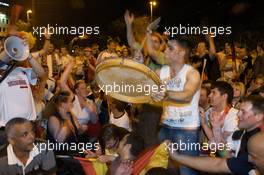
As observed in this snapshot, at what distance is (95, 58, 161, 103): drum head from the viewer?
123 inches

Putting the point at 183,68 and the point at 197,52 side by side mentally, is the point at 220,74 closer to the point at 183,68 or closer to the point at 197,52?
the point at 197,52

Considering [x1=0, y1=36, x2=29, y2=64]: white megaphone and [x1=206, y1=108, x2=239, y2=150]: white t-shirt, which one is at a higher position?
[x1=0, y1=36, x2=29, y2=64]: white megaphone

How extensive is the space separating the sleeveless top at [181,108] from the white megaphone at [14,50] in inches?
39.4

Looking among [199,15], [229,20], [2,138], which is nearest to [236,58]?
[229,20]

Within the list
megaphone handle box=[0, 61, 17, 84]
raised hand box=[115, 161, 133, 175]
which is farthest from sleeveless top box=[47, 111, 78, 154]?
raised hand box=[115, 161, 133, 175]

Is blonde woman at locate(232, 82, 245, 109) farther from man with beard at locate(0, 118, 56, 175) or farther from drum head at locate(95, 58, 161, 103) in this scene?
man with beard at locate(0, 118, 56, 175)

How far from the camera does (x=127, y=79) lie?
3.32 m

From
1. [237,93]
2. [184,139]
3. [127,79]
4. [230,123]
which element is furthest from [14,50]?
[237,93]

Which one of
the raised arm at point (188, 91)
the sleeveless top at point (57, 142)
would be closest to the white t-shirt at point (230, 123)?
the raised arm at point (188, 91)

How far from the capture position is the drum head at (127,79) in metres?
3.13

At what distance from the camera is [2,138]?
139 inches

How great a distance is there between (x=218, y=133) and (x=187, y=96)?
1.23ft

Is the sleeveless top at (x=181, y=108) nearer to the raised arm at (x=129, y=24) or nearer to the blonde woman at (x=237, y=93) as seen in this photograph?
the raised arm at (x=129, y=24)

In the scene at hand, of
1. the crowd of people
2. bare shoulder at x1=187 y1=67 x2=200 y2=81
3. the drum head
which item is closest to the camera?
the crowd of people
